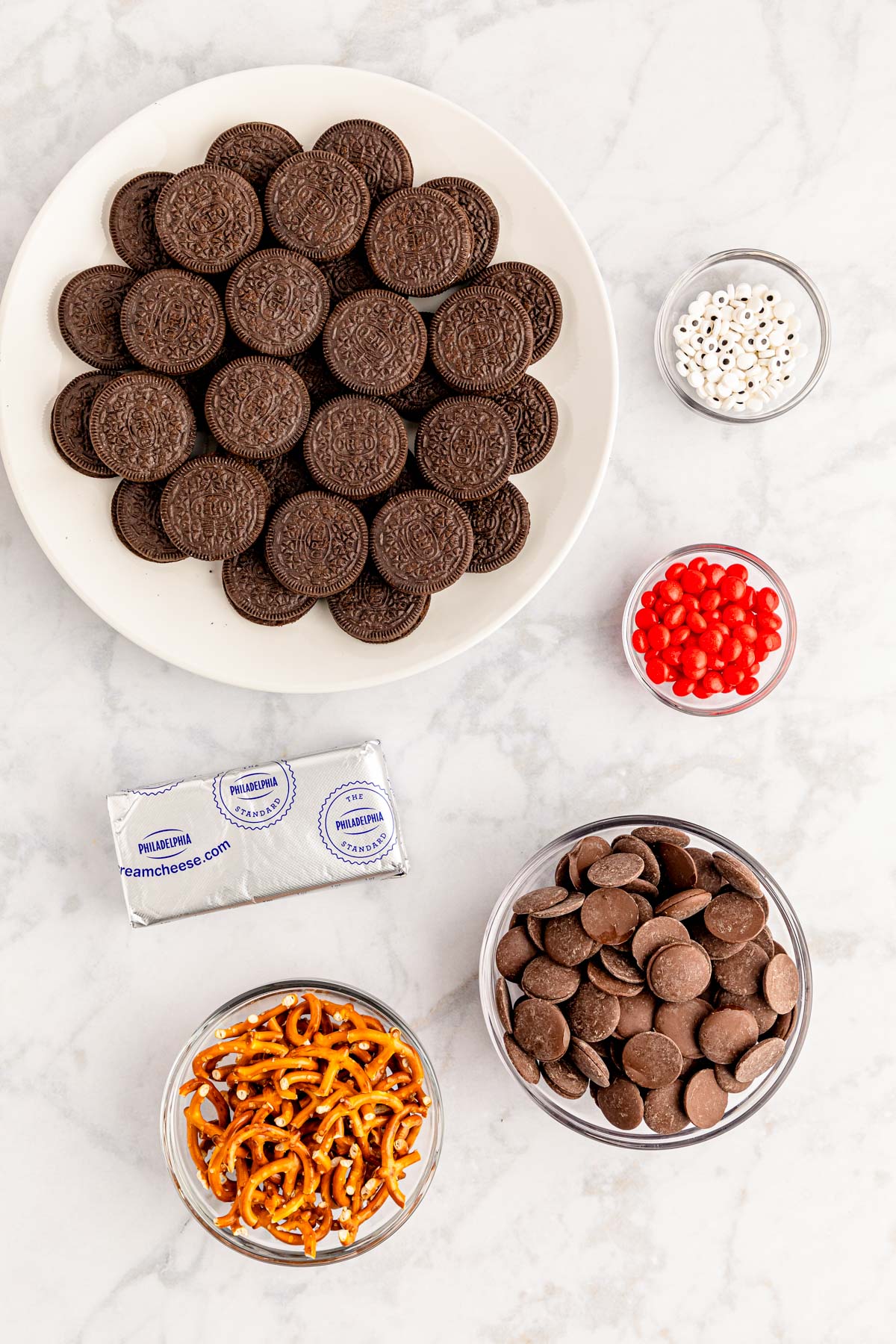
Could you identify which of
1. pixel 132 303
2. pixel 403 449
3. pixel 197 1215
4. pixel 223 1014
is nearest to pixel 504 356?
pixel 403 449

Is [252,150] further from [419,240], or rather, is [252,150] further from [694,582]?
[694,582]

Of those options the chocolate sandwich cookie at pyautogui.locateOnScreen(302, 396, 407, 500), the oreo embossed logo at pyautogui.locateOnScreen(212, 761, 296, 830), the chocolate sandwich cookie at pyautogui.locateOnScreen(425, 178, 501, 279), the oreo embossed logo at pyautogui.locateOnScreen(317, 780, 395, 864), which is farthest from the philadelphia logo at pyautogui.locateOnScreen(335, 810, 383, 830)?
the chocolate sandwich cookie at pyautogui.locateOnScreen(425, 178, 501, 279)

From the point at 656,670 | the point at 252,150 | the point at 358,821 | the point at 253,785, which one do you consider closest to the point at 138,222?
the point at 252,150

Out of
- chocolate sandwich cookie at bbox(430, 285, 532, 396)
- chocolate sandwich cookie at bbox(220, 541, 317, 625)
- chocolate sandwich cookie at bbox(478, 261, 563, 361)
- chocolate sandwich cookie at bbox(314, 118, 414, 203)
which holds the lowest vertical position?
chocolate sandwich cookie at bbox(220, 541, 317, 625)

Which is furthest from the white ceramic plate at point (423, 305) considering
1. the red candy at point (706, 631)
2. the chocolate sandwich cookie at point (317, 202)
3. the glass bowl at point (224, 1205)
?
the glass bowl at point (224, 1205)

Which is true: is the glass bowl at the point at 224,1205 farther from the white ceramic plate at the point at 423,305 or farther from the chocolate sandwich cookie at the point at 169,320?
the chocolate sandwich cookie at the point at 169,320

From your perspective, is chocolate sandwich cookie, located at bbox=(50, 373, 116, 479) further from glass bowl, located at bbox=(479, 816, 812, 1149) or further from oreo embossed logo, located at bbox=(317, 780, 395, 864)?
glass bowl, located at bbox=(479, 816, 812, 1149)
